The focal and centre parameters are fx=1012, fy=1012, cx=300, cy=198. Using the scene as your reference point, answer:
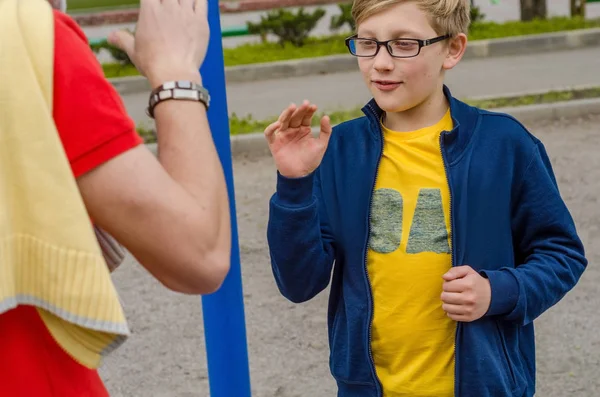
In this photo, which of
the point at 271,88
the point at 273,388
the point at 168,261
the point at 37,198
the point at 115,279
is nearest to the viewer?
the point at 37,198

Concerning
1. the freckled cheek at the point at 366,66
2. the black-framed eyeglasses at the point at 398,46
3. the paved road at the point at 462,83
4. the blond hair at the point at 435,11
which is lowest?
the paved road at the point at 462,83

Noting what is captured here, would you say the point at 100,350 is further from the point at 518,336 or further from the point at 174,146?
the point at 518,336

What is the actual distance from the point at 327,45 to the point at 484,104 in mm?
4029

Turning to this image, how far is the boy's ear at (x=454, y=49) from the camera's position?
2320 mm

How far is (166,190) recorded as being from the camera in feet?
4.38

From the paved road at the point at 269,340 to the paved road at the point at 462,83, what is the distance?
3671 millimetres

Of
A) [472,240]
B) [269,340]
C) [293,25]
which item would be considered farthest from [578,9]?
[472,240]

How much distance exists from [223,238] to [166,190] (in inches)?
4.9

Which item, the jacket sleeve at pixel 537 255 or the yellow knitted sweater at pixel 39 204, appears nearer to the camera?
the yellow knitted sweater at pixel 39 204

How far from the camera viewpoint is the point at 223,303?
2.63 meters

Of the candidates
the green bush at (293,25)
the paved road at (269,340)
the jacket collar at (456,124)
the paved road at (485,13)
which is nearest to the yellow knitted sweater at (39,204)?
the jacket collar at (456,124)

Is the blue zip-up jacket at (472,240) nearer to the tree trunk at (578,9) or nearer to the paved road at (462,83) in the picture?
the paved road at (462,83)

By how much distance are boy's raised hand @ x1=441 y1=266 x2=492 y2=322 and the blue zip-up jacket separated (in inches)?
1.0

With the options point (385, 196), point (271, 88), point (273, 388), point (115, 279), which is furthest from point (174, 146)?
point (271, 88)
